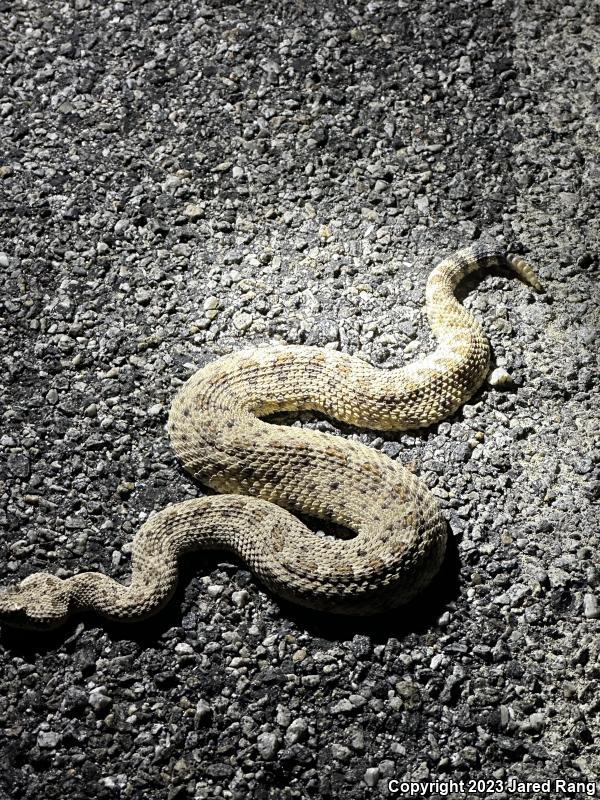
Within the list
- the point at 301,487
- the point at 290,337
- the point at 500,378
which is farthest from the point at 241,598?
the point at 500,378

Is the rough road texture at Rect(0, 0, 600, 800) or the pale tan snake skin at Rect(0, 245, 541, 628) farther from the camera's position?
the pale tan snake skin at Rect(0, 245, 541, 628)

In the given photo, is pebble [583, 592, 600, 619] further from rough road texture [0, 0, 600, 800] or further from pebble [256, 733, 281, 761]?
pebble [256, 733, 281, 761]

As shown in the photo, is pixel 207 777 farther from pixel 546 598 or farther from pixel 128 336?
pixel 128 336

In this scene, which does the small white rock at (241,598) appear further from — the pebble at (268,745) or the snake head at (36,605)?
the snake head at (36,605)

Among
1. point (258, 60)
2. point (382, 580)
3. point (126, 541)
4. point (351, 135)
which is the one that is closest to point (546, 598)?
point (382, 580)

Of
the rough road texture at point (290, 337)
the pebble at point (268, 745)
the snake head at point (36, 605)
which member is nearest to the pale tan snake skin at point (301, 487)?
the snake head at point (36, 605)

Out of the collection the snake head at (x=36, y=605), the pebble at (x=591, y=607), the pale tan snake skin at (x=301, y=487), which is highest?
the pale tan snake skin at (x=301, y=487)

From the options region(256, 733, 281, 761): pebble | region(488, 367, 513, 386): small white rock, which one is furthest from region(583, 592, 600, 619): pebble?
region(256, 733, 281, 761): pebble
